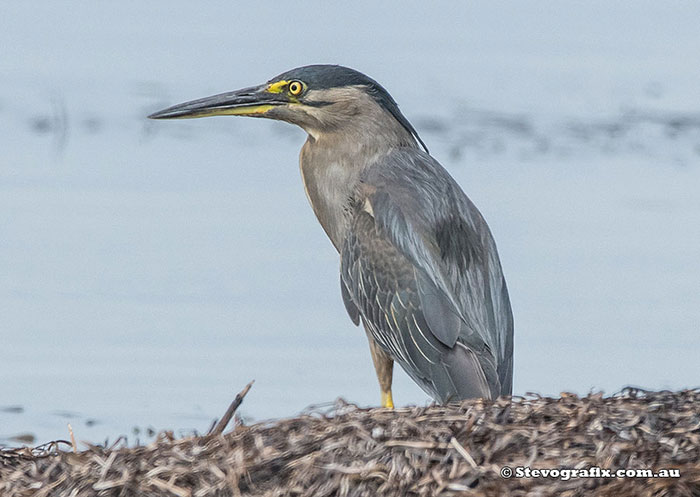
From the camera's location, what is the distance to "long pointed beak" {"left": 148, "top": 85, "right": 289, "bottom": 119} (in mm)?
6582

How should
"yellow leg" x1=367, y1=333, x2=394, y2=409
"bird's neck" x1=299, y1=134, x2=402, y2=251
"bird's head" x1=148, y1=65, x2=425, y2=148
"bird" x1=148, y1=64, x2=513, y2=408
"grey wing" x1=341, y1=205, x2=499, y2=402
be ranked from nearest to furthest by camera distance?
"grey wing" x1=341, y1=205, x2=499, y2=402 → "bird" x1=148, y1=64, x2=513, y2=408 → "yellow leg" x1=367, y1=333, x2=394, y2=409 → "bird's neck" x1=299, y1=134, x2=402, y2=251 → "bird's head" x1=148, y1=65, x2=425, y2=148

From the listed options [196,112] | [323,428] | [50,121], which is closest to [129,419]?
[196,112]

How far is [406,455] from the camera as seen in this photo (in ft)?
11.4

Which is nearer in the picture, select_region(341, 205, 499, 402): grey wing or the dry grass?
the dry grass

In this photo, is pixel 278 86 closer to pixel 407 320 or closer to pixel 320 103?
pixel 320 103

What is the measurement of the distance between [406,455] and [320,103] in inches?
131

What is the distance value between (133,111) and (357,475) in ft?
33.9

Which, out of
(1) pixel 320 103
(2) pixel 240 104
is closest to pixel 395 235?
(1) pixel 320 103

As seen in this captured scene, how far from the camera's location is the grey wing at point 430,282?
220 inches

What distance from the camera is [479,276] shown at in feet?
19.4

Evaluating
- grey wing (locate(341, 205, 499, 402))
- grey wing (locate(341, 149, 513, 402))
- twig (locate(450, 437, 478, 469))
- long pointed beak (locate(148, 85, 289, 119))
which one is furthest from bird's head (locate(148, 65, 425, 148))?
twig (locate(450, 437, 478, 469))

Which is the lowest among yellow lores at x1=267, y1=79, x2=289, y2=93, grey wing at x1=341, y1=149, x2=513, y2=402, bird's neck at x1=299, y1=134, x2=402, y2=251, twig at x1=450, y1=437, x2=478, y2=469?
twig at x1=450, y1=437, x2=478, y2=469

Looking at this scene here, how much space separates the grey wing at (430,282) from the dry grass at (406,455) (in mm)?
1694

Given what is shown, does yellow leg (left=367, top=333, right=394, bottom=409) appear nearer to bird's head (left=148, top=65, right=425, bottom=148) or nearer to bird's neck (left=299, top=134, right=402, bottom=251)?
bird's neck (left=299, top=134, right=402, bottom=251)
